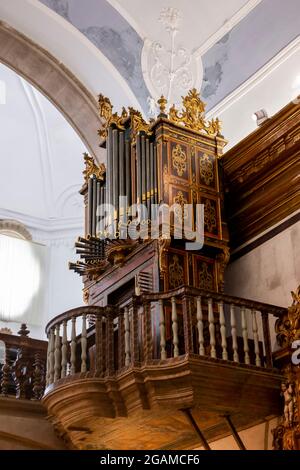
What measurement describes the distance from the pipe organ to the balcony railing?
31.4 inches

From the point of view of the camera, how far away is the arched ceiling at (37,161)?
770 inches

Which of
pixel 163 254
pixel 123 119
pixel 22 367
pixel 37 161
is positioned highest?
pixel 37 161

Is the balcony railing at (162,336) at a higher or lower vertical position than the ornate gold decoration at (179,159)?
lower

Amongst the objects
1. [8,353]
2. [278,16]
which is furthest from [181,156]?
[8,353]

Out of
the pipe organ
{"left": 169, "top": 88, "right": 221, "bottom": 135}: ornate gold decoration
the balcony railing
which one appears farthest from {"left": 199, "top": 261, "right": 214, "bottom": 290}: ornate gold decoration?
{"left": 169, "top": 88, "right": 221, "bottom": 135}: ornate gold decoration

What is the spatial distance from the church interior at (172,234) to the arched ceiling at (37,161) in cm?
408

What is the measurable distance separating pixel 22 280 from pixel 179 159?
7.92m

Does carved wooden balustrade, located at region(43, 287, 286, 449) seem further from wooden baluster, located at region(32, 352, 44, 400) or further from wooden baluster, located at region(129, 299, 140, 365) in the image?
wooden baluster, located at region(32, 352, 44, 400)

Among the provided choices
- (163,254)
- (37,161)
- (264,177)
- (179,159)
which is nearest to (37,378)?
(163,254)

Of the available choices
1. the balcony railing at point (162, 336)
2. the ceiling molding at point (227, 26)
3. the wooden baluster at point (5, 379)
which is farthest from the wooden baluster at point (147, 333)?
the ceiling molding at point (227, 26)

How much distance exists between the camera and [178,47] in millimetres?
14383

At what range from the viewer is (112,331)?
10.8 meters

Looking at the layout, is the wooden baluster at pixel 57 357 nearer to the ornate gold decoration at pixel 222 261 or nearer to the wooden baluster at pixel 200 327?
the wooden baluster at pixel 200 327

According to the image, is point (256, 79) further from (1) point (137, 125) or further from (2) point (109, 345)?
(2) point (109, 345)
